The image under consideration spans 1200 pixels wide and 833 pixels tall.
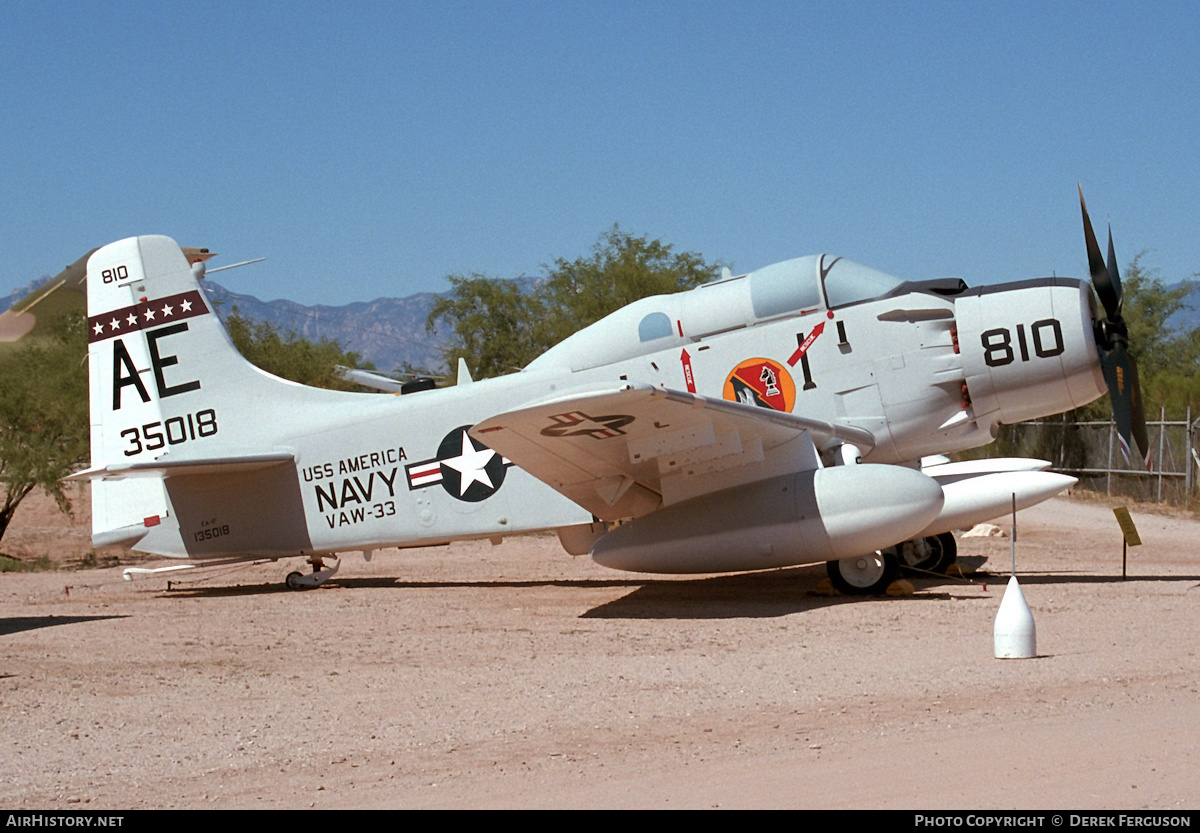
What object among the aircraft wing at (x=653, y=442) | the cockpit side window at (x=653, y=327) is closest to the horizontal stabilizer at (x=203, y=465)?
the aircraft wing at (x=653, y=442)

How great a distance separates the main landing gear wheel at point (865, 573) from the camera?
433 inches

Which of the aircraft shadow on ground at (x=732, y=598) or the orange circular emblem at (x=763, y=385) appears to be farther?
the orange circular emblem at (x=763, y=385)

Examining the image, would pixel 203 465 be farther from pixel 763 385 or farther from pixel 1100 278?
pixel 1100 278

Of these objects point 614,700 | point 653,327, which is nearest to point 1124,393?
point 653,327

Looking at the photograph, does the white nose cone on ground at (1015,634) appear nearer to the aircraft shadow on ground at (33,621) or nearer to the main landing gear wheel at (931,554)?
the main landing gear wheel at (931,554)

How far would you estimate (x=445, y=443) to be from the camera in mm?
12469

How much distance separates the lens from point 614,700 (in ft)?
21.1

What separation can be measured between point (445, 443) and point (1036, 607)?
20.7 feet

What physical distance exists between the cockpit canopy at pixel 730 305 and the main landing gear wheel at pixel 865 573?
256 centimetres

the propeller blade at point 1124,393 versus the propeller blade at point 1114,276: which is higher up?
the propeller blade at point 1114,276

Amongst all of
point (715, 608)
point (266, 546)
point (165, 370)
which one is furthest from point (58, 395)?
point (715, 608)

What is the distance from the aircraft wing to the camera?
9.41 metres

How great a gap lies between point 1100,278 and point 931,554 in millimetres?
3597

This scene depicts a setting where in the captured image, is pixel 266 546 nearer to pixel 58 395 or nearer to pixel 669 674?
pixel 669 674
